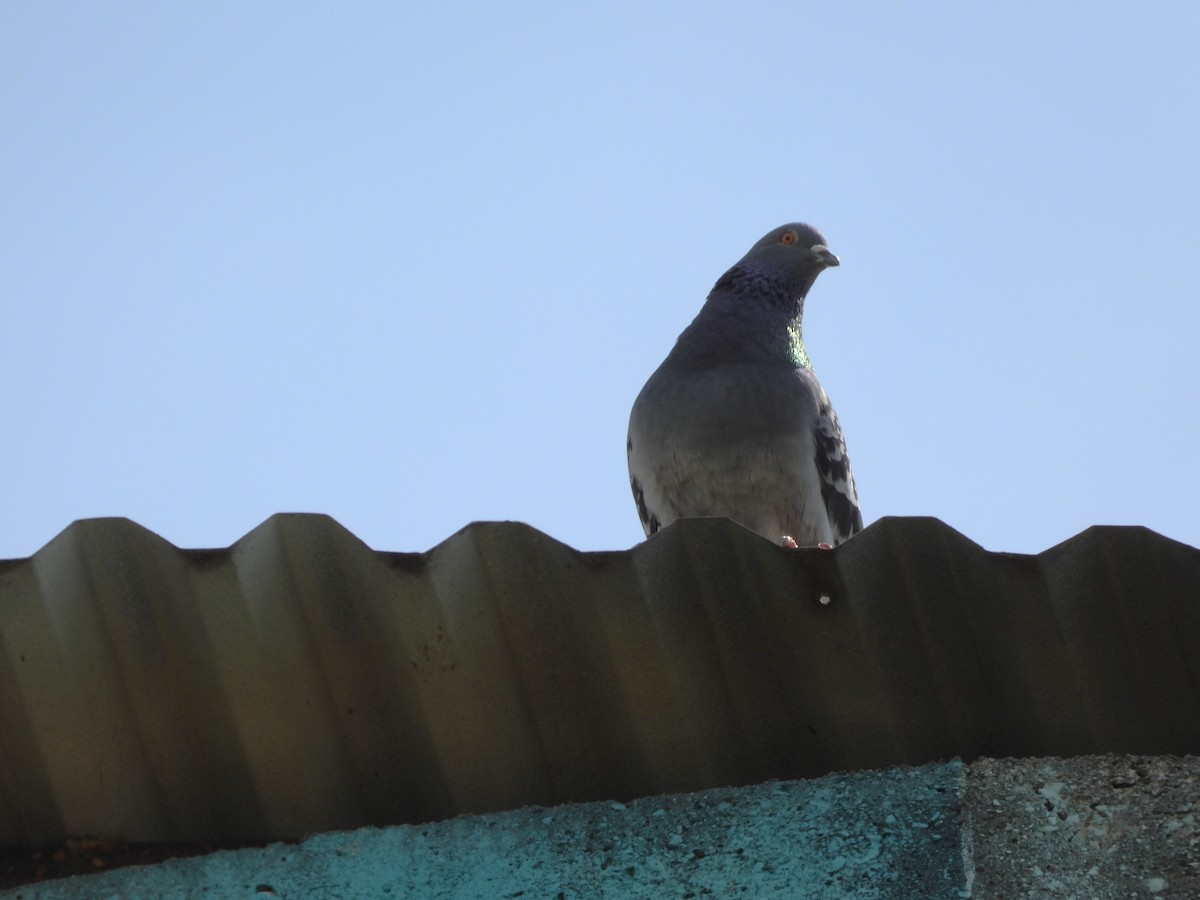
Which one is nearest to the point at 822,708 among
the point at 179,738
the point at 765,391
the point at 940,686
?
the point at 940,686

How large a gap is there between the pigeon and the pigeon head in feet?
0.99

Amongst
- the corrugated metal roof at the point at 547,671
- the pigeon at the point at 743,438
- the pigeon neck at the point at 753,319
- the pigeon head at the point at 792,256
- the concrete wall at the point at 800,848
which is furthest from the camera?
the pigeon head at the point at 792,256

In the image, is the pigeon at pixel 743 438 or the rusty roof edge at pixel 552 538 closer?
the rusty roof edge at pixel 552 538

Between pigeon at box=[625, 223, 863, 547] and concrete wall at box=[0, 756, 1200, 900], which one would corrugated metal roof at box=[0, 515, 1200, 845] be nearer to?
concrete wall at box=[0, 756, 1200, 900]

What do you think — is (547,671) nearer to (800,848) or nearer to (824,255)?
(800,848)

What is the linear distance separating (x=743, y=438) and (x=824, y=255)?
131 cm

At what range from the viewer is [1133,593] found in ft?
10.5

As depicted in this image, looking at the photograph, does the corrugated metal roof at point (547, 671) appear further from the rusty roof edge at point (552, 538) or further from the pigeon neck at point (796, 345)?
the pigeon neck at point (796, 345)

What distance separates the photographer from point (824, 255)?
7.15 meters

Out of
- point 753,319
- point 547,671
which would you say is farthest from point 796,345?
point 547,671

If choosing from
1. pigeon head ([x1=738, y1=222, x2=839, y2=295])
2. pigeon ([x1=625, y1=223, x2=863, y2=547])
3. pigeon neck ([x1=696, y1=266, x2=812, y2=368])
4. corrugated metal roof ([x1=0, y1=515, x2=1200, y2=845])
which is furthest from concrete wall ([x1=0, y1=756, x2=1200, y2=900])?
pigeon head ([x1=738, y1=222, x2=839, y2=295])

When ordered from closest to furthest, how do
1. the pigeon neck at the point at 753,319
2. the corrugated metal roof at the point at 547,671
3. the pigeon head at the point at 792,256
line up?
the corrugated metal roof at the point at 547,671
the pigeon neck at the point at 753,319
the pigeon head at the point at 792,256

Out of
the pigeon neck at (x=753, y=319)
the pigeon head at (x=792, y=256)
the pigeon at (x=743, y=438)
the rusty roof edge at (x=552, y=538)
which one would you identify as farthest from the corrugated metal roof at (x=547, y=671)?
the pigeon head at (x=792, y=256)

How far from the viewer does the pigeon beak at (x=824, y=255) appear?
7.14m
